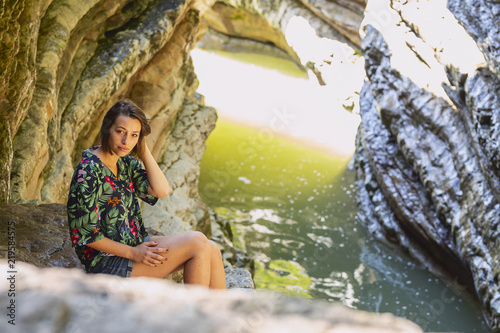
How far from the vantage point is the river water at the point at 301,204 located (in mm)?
7473

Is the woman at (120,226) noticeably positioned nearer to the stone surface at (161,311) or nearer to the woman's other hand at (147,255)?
the woman's other hand at (147,255)

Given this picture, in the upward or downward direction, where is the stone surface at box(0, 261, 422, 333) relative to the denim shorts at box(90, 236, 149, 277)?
upward

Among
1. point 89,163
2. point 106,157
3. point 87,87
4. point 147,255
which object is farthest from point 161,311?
point 87,87

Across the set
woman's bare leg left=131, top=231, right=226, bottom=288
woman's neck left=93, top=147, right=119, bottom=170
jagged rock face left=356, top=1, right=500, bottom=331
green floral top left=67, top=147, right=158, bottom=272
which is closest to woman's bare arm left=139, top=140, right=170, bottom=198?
green floral top left=67, top=147, right=158, bottom=272

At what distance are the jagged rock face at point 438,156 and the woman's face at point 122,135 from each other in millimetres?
4812

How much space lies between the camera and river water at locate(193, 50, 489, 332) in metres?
7.47

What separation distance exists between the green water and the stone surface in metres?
6.13

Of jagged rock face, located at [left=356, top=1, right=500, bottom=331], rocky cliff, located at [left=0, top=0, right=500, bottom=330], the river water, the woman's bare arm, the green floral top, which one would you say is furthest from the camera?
the river water

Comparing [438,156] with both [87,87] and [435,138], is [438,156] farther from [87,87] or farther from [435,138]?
[87,87]

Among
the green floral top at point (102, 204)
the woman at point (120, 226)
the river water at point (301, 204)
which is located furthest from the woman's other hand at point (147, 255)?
the river water at point (301, 204)

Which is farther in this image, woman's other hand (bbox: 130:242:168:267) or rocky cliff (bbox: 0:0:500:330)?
rocky cliff (bbox: 0:0:500:330)

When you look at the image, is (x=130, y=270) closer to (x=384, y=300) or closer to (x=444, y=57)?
(x=384, y=300)

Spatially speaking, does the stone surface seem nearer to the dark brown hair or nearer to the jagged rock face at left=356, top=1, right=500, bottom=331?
the dark brown hair

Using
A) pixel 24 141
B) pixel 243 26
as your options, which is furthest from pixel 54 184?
pixel 243 26
